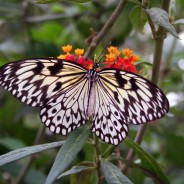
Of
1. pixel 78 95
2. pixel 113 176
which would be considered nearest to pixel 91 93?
pixel 78 95

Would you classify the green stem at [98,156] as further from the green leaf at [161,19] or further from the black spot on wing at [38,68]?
the green leaf at [161,19]

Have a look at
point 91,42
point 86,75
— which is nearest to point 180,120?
point 91,42

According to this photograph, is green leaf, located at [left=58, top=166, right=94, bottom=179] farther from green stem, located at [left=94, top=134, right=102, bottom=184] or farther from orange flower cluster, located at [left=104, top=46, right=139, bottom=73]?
orange flower cluster, located at [left=104, top=46, right=139, bottom=73]

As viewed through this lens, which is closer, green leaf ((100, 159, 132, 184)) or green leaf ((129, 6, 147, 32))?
green leaf ((100, 159, 132, 184))

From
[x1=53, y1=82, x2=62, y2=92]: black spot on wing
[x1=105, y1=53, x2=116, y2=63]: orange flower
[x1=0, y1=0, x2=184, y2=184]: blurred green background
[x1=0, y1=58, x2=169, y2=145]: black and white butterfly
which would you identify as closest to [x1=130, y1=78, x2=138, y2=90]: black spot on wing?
[x1=0, y1=58, x2=169, y2=145]: black and white butterfly

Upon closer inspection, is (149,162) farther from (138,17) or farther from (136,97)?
(138,17)

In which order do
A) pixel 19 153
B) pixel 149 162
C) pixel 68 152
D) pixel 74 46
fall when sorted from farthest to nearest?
1. pixel 74 46
2. pixel 149 162
3. pixel 19 153
4. pixel 68 152

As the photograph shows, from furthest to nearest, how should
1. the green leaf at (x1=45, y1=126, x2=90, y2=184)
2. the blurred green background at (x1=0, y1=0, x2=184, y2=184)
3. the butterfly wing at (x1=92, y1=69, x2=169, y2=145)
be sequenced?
the blurred green background at (x1=0, y1=0, x2=184, y2=184) → the butterfly wing at (x1=92, y1=69, x2=169, y2=145) → the green leaf at (x1=45, y1=126, x2=90, y2=184)

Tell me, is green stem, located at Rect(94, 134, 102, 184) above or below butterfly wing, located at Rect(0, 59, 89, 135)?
below
